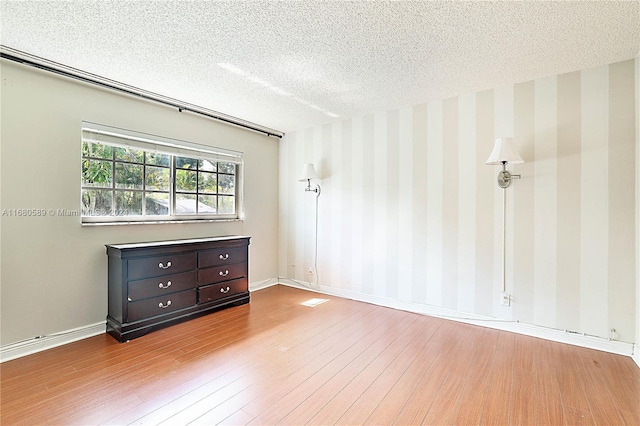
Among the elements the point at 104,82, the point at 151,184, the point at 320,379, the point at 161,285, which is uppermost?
the point at 104,82

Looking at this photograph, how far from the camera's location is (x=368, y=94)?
3361 millimetres

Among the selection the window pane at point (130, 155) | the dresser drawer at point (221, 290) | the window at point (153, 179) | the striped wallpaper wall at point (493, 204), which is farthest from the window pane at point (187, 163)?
the striped wallpaper wall at point (493, 204)

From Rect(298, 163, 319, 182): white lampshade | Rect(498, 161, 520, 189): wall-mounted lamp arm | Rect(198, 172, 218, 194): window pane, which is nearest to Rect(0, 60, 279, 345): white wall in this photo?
Rect(198, 172, 218, 194): window pane

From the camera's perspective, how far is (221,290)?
3.66m

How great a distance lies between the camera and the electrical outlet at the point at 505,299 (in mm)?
3066

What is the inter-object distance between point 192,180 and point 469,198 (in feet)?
11.4

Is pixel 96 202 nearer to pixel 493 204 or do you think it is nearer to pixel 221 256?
pixel 221 256

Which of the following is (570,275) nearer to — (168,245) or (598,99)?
(598,99)

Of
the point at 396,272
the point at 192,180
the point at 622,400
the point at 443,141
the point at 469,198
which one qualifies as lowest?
the point at 622,400

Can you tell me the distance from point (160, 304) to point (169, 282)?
23 cm

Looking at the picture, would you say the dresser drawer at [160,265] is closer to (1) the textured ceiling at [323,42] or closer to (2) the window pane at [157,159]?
(2) the window pane at [157,159]

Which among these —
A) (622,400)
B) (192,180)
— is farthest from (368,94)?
(622,400)

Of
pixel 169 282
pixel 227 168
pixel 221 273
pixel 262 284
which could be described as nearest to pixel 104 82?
pixel 227 168

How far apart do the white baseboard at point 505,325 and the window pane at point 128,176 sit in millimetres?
2916
